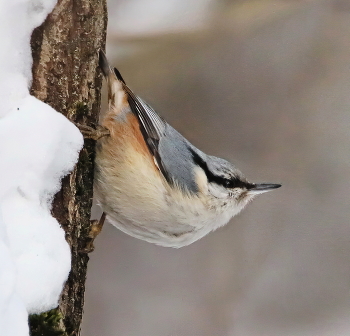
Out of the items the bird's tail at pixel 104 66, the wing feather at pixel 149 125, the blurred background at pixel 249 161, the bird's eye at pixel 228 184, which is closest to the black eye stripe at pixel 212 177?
the bird's eye at pixel 228 184

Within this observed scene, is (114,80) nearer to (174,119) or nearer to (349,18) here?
(174,119)

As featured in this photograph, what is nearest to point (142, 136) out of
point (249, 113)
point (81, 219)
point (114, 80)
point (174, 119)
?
point (114, 80)

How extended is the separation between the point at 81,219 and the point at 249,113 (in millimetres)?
2079

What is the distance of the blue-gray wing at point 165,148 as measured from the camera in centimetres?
183

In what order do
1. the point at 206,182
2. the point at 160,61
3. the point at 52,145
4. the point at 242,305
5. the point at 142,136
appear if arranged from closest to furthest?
the point at 52,145 → the point at 142,136 → the point at 206,182 → the point at 160,61 → the point at 242,305

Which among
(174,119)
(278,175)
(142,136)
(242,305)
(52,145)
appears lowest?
(242,305)

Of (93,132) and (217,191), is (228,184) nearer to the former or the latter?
(217,191)

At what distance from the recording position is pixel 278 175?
3.31 metres

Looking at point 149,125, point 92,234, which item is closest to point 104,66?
point 149,125

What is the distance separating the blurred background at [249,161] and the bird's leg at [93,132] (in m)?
1.50

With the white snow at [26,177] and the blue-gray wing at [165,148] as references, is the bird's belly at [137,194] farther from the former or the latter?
the white snow at [26,177]

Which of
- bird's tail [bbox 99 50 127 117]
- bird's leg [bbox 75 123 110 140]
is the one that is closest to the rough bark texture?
bird's leg [bbox 75 123 110 140]

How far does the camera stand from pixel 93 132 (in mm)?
1654

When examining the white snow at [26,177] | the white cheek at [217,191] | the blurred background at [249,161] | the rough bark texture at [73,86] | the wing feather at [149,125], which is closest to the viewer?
the white snow at [26,177]
